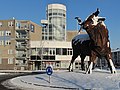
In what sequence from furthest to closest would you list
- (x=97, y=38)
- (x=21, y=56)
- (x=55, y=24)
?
(x=55, y=24)
(x=21, y=56)
(x=97, y=38)

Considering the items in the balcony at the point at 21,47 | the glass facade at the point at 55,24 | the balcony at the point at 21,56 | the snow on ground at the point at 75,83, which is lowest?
the snow on ground at the point at 75,83

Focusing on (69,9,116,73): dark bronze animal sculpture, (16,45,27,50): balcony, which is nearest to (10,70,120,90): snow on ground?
(69,9,116,73): dark bronze animal sculpture

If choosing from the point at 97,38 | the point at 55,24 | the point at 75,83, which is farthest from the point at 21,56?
the point at 75,83

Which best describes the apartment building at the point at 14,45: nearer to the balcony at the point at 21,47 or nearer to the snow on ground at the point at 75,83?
the balcony at the point at 21,47

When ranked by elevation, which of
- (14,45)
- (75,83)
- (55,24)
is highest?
(55,24)

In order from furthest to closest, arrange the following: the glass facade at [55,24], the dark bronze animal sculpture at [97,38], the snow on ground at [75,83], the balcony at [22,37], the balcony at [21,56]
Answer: the glass facade at [55,24] < the balcony at [22,37] < the balcony at [21,56] < the dark bronze animal sculpture at [97,38] < the snow on ground at [75,83]

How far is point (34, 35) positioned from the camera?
84.2 metres

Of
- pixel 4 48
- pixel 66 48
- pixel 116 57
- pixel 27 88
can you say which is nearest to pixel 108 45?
pixel 27 88

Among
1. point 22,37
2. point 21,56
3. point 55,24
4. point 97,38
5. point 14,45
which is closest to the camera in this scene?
point 97,38

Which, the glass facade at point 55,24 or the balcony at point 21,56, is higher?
the glass facade at point 55,24

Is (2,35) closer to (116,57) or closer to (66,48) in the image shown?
(66,48)

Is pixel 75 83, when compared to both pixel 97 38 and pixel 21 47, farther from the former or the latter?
pixel 21 47

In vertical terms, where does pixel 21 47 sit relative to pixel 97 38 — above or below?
above

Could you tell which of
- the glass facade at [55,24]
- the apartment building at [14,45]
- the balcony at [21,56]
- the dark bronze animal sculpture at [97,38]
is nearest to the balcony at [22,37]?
the apartment building at [14,45]
